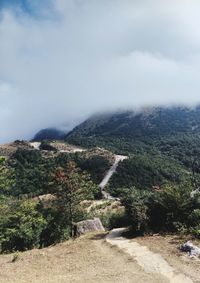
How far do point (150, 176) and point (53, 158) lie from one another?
35.8 m

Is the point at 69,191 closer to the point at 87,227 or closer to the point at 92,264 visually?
the point at 87,227

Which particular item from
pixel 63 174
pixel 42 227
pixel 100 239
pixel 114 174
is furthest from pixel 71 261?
pixel 114 174

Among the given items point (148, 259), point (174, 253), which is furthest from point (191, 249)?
point (148, 259)

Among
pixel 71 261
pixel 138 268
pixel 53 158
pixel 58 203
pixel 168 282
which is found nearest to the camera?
pixel 168 282

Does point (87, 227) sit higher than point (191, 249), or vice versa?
point (191, 249)

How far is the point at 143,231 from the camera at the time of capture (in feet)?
104

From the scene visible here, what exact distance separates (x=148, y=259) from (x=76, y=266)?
12.7 feet

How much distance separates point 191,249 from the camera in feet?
83.3

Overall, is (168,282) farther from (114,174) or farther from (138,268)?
(114,174)

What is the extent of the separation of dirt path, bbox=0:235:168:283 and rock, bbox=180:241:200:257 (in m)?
2.99

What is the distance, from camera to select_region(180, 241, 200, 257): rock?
24875 mm

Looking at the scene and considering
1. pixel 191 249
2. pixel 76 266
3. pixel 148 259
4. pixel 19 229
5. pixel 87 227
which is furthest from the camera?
pixel 87 227

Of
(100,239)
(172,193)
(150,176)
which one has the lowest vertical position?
(150,176)

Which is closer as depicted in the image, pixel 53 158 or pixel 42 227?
pixel 42 227
